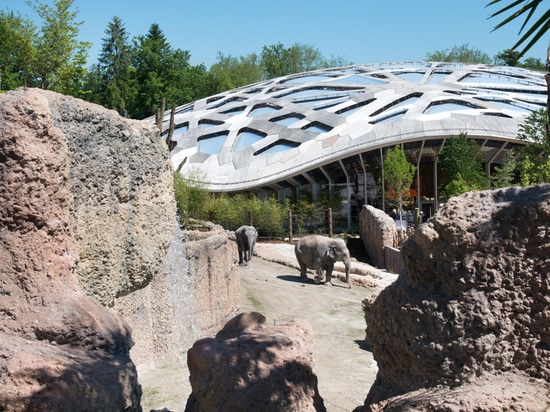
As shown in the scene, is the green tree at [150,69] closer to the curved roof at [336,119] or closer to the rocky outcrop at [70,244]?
the curved roof at [336,119]

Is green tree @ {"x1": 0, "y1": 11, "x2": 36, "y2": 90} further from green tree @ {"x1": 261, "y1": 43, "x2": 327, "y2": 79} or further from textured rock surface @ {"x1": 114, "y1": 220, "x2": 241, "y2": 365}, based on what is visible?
green tree @ {"x1": 261, "y1": 43, "x2": 327, "y2": 79}

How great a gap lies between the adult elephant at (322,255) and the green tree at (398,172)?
11.5 m

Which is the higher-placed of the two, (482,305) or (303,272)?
(482,305)

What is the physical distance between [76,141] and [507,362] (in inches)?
123

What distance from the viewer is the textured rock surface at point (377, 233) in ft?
63.3

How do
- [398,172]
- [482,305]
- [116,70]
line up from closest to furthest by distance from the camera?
[482,305], [398,172], [116,70]

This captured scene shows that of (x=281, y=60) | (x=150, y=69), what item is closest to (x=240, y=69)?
(x=281, y=60)

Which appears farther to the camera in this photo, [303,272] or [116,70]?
[116,70]

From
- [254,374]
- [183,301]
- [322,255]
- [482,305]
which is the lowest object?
[322,255]

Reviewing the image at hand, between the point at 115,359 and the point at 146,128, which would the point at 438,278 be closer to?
the point at 115,359

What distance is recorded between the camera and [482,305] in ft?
10.6

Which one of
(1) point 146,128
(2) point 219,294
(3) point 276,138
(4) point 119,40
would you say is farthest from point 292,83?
(1) point 146,128

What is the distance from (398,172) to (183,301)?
19588 millimetres

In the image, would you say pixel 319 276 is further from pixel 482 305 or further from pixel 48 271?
pixel 482 305
